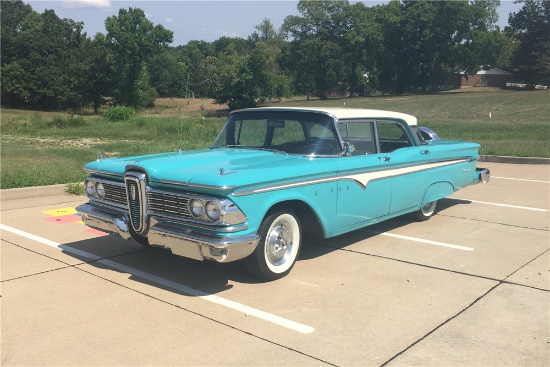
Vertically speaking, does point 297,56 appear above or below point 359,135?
above

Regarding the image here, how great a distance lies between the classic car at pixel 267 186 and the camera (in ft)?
14.3

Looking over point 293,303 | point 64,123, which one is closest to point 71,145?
point 64,123

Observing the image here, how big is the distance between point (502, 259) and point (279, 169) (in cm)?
278

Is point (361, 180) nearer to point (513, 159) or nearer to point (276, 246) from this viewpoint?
point (276, 246)

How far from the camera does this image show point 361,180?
5.61 metres

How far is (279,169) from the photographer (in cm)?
473

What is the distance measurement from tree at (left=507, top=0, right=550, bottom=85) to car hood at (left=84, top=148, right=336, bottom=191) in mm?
74811

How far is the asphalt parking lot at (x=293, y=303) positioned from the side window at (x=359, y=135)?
1.15 metres

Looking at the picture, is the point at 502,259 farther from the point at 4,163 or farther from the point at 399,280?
the point at 4,163

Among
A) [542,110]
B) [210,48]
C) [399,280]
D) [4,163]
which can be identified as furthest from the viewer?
[210,48]

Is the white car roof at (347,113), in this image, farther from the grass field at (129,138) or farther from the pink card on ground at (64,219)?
the grass field at (129,138)

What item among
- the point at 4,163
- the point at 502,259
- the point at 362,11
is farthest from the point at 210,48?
the point at 502,259

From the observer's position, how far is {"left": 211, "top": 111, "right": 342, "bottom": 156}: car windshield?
18.1ft

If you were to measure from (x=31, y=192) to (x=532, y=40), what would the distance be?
8173 cm
